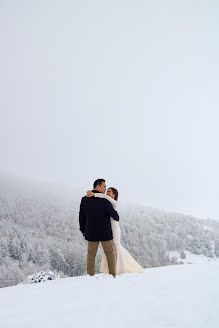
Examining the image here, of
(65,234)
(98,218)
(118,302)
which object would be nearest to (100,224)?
(98,218)

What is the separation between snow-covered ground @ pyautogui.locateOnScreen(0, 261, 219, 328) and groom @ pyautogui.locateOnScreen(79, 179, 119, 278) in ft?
1.46

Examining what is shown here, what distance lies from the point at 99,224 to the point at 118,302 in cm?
190

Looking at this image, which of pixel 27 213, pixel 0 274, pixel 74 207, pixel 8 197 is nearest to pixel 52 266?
pixel 0 274

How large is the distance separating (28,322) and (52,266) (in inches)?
3110

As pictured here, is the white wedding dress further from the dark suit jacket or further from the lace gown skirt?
the dark suit jacket

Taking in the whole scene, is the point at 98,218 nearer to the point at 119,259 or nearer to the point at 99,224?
the point at 99,224

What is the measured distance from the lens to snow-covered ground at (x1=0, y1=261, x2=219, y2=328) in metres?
3.05

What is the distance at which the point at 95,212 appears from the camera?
547 centimetres

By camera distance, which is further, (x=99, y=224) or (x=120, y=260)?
(x=120, y=260)

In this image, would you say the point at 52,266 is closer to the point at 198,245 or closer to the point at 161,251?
the point at 161,251

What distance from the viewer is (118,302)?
12.2ft

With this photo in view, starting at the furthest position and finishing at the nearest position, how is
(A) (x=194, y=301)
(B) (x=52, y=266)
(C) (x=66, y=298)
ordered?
(B) (x=52, y=266) → (C) (x=66, y=298) → (A) (x=194, y=301)

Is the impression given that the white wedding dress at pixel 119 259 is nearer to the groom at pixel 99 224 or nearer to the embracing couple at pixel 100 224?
the embracing couple at pixel 100 224

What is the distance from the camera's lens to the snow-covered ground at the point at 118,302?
3.05 m
